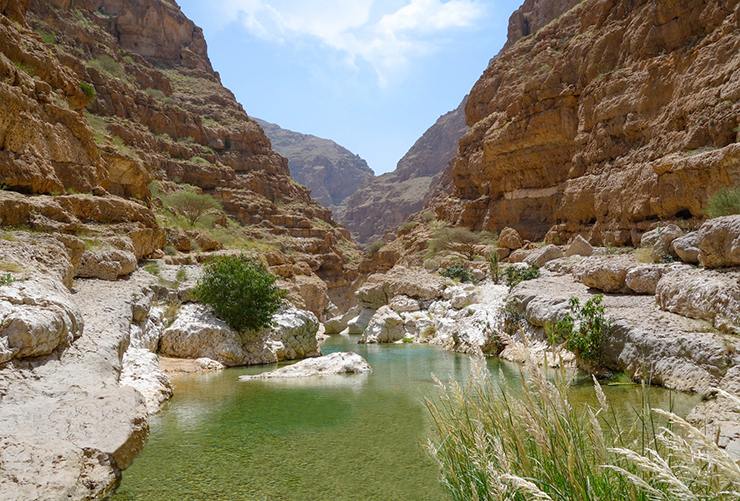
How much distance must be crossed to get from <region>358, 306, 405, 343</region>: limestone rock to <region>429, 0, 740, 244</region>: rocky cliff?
13.5 m

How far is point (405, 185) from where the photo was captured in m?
120

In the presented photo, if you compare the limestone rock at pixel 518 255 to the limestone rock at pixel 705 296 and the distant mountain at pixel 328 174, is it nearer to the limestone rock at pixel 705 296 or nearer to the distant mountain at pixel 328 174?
the limestone rock at pixel 705 296

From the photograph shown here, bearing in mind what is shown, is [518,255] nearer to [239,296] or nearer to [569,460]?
[239,296]

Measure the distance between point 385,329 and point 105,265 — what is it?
1482 centimetres

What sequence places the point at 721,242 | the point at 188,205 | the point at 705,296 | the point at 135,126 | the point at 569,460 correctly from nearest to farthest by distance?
the point at 569,460 → the point at 705,296 → the point at 721,242 → the point at 188,205 → the point at 135,126

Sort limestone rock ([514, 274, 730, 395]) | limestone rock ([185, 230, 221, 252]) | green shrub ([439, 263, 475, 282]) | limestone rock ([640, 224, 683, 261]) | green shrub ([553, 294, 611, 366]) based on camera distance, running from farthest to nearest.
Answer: green shrub ([439, 263, 475, 282]) → limestone rock ([185, 230, 221, 252]) → limestone rock ([640, 224, 683, 261]) → green shrub ([553, 294, 611, 366]) → limestone rock ([514, 274, 730, 395])

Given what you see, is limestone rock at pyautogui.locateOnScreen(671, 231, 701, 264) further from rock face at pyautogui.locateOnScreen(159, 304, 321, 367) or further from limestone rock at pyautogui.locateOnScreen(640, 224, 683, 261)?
rock face at pyautogui.locateOnScreen(159, 304, 321, 367)

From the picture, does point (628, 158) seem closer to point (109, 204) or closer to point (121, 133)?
point (109, 204)

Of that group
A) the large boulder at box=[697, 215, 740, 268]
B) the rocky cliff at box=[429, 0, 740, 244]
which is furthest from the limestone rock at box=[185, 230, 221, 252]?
the rocky cliff at box=[429, 0, 740, 244]

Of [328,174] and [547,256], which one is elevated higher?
Answer: [328,174]

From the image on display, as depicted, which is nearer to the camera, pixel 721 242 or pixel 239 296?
pixel 721 242

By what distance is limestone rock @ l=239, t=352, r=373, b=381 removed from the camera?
474 inches

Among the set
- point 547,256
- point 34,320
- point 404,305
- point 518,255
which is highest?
point 518,255

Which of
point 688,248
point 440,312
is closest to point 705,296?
point 688,248
